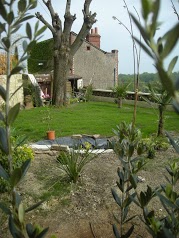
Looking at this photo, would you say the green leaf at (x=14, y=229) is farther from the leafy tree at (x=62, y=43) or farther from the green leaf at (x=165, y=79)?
the leafy tree at (x=62, y=43)

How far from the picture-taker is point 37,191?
3977mm

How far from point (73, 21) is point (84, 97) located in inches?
174

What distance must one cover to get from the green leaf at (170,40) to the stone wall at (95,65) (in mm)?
23476

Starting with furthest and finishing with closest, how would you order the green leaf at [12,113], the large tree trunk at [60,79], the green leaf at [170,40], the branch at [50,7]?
the large tree trunk at [60,79]
the branch at [50,7]
the green leaf at [12,113]
the green leaf at [170,40]

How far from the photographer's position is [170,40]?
0.42 meters

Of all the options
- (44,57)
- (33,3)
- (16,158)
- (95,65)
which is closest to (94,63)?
(95,65)

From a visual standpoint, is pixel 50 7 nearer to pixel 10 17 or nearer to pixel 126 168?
pixel 126 168

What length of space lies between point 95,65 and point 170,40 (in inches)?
993

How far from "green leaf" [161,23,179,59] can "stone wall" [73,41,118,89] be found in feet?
77.0

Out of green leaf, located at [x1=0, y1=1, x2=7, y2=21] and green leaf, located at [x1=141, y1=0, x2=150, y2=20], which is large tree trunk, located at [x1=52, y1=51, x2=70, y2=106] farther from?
green leaf, located at [x1=141, y1=0, x2=150, y2=20]

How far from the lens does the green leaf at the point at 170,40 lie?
412 mm

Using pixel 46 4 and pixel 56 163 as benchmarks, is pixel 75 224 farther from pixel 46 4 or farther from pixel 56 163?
pixel 46 4

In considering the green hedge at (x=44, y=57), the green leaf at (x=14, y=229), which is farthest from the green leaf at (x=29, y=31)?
the green hedge at (x=44, y=57)

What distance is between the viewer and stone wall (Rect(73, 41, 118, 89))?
24469mm
